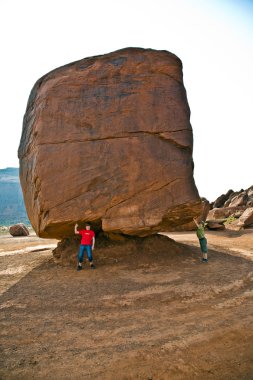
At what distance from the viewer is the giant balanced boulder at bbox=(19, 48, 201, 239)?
9055 millimetres

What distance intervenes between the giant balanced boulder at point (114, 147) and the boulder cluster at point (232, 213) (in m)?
12.7

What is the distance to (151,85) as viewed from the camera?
9.70 metres

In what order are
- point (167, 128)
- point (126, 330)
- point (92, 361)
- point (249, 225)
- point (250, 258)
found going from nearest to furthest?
point (92, 361) → point (126, 330) → point (167, 128) → point (250, 258) → point (249, 225)

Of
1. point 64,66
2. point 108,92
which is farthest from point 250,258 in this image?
point 64,66

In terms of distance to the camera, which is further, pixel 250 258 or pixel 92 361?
pixel 250 258

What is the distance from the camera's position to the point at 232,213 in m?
29.8

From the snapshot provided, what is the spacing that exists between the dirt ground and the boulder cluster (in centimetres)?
1239

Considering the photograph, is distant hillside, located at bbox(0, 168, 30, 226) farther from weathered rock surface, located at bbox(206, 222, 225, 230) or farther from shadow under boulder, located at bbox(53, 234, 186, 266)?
shadow under boulder, located at bbox(53, 234, 186, 266)

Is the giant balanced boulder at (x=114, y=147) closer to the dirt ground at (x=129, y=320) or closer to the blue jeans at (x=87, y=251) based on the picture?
the blue jeans at (x=87, y=251)

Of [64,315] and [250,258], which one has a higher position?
[64,315]

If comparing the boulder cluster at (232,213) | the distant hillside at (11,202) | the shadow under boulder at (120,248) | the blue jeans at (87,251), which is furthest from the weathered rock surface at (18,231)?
the distant hillside at (11,202)

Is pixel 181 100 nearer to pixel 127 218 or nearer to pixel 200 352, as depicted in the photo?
pixel 127 218

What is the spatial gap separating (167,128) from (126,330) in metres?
6.65

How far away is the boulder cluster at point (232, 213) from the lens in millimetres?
21156
